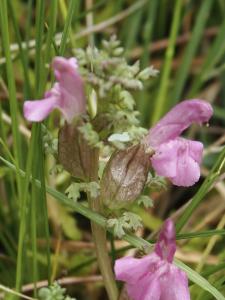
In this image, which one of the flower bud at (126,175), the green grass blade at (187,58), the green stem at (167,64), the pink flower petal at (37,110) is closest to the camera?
the pink flower petal at (37,110)

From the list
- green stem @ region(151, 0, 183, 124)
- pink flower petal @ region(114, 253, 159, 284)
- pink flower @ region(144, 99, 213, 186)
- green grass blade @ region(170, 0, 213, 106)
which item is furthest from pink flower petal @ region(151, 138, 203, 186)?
green grass blade @ region(170, 0, 213, 106)

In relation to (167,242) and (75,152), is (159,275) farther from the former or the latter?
(75,152)

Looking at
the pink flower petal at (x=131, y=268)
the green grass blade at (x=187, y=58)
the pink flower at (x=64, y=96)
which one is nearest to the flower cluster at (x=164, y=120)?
the pink flower at (x=64, y=96)

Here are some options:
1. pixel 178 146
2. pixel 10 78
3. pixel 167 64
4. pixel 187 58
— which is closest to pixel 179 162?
pixel 178 146

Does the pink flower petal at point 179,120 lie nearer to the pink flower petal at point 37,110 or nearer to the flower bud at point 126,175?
the flower bud at point 126,175

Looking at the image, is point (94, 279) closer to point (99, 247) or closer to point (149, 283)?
point (99, 247)

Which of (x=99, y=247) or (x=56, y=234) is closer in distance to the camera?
(x=99, y=247)

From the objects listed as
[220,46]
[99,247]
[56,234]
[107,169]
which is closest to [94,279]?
[56,234]

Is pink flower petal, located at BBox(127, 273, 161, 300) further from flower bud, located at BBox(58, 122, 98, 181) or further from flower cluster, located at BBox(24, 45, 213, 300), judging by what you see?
flower bud, located at BBox(58, 122, 98, 181)
